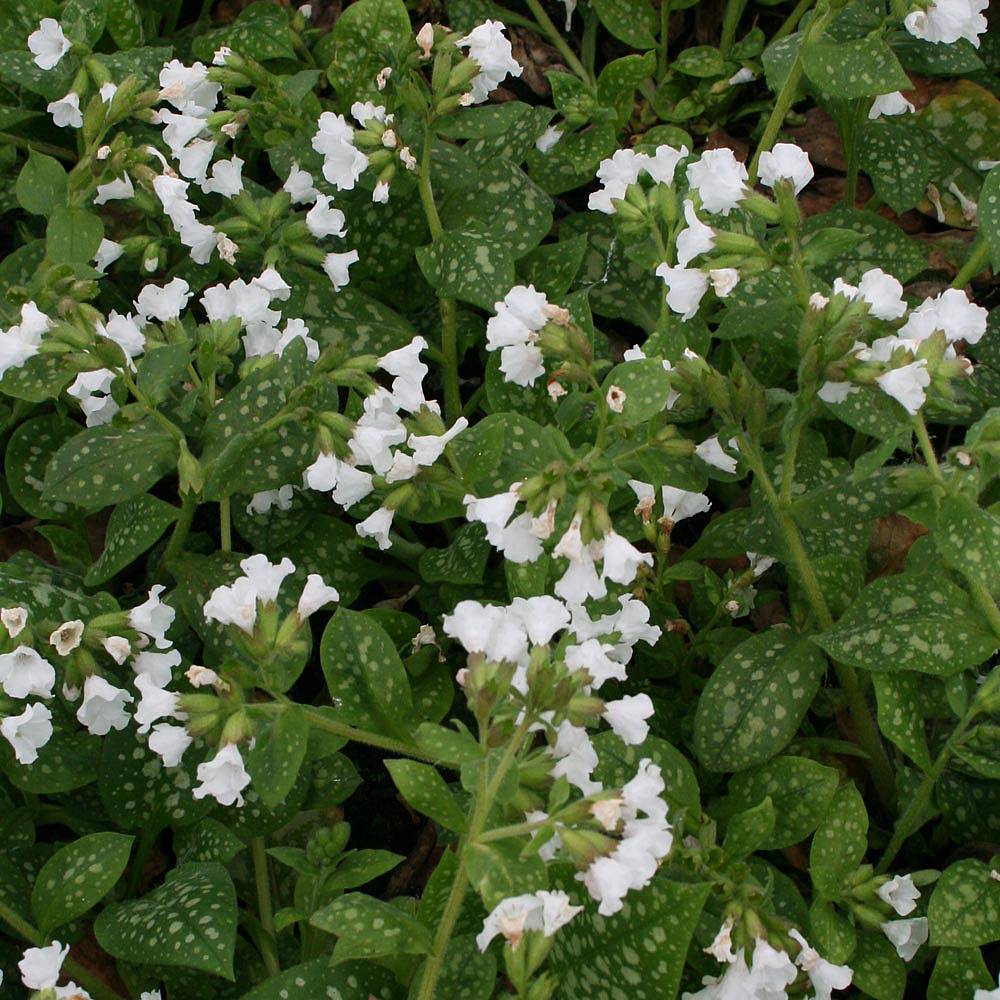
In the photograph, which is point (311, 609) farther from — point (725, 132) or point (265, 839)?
point (725, 132)

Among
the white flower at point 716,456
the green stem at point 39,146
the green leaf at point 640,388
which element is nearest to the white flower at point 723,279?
the green leaf at point 640,388

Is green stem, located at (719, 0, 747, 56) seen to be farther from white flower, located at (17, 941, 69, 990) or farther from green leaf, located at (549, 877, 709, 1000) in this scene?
white flower, located at (17, 941, 69, 990)

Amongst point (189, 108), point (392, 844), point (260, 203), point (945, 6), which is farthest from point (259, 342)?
point (945, 6)

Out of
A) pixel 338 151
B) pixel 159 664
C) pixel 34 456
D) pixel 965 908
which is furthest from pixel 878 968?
pixel 34 456

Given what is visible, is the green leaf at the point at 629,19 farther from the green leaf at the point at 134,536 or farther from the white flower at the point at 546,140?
the green leaf at the point at 134,536

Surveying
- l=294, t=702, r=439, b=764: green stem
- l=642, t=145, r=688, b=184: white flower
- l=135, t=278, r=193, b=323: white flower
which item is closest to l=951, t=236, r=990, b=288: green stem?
l=642, t=145, r=688, b=184: white flower
